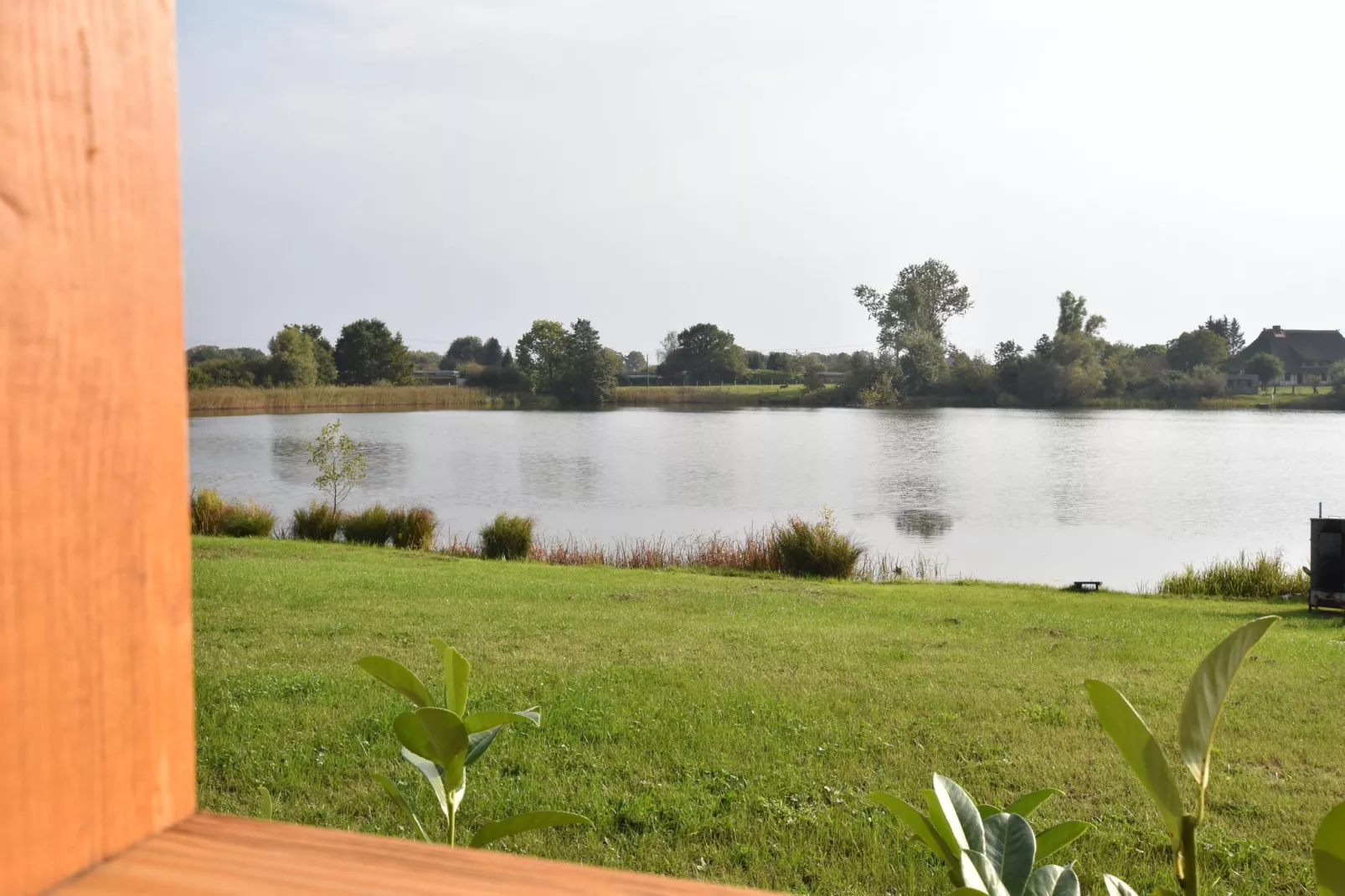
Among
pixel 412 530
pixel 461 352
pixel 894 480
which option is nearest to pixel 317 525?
pixel 412 530

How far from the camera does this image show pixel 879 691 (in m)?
4.92

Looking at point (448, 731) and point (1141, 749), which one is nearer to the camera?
point (1141, 749)

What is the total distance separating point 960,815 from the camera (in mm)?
670

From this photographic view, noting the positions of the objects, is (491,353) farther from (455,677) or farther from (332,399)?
(455,677)

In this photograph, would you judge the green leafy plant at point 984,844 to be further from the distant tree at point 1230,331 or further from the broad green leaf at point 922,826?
the distant tree at point 1230,331

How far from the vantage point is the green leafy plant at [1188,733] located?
504 mm

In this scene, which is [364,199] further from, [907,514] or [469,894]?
[469,894]

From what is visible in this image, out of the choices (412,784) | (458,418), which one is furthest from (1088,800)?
(458,418)

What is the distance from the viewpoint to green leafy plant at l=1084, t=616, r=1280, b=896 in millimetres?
504

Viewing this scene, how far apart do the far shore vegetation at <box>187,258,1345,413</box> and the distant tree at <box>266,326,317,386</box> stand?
64 millimetres

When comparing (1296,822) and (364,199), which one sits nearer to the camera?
(1296,822)

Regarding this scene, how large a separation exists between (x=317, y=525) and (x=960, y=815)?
46.3ft

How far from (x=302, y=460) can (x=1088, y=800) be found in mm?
25304

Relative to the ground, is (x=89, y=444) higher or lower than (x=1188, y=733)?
higher
